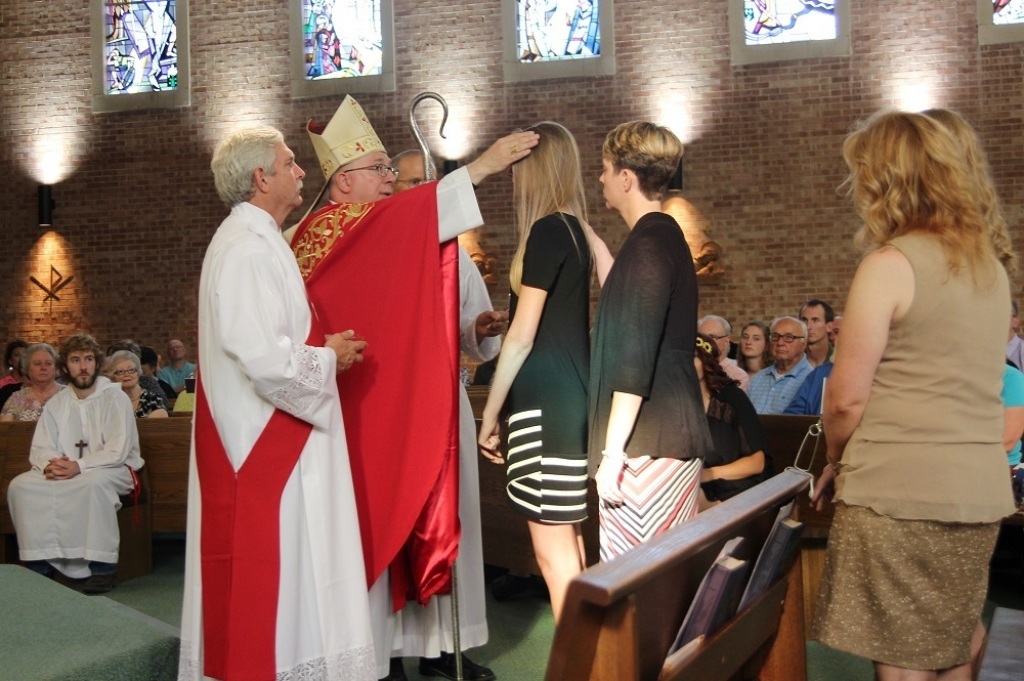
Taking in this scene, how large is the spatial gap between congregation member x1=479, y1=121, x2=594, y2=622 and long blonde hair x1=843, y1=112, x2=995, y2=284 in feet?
3.12

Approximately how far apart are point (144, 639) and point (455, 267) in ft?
4.25

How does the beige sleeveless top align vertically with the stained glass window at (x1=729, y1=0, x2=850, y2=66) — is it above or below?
below

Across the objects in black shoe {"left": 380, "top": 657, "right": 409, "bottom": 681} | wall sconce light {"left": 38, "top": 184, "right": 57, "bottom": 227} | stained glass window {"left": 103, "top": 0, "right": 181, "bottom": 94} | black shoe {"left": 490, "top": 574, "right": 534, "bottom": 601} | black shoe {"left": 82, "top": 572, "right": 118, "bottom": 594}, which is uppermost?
stained glass window {"left": 103, "top": 0, "right": 181, "bottom": 94}

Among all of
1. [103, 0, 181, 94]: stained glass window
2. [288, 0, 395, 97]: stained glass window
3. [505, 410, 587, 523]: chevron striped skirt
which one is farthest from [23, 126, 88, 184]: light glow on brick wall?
[505, 410, 587, 523]: chevron striped skirt

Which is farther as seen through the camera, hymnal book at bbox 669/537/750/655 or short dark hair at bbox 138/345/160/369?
short dark hair at bbox 138/345/160/369

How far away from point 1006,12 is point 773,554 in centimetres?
936

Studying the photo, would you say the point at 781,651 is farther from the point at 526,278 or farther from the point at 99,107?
the point at 99,107

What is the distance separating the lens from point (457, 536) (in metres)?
3.08

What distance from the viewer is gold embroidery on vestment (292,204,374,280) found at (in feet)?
10.1

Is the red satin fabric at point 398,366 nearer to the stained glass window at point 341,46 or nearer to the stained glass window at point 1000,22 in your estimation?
the stained glass window at point 341,46

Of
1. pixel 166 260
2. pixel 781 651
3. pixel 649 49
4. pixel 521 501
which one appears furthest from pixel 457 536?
pixel 166 260

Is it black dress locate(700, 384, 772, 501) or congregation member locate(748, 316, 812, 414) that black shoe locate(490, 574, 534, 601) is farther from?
congregation member locate(748, 316, 812, 414)

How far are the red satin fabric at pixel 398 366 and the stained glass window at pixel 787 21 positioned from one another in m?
8.00

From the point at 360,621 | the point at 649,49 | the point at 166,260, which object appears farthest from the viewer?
the point at 166,260
